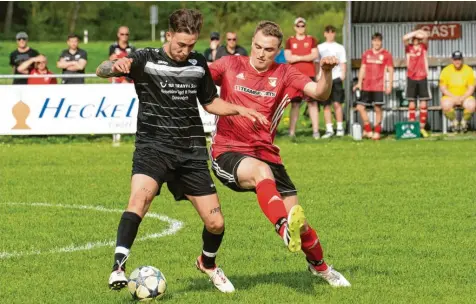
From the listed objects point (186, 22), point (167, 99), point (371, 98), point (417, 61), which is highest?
point (186, 22)

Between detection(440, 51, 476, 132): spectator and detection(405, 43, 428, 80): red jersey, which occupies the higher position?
detection(405, 43, 428, 80): red jersey

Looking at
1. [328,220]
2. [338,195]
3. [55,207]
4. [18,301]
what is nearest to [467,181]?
[338,195]

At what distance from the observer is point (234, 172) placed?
7.77m

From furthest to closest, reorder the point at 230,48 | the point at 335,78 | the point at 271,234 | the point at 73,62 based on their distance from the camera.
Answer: the point at 73,62, the point at 335,78, the point at 230,48, the point at 271,234

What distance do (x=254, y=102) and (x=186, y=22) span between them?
100 centimetres

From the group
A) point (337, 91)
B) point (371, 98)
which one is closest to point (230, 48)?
point (337, 91)

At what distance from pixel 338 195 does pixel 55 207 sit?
3.27 metres

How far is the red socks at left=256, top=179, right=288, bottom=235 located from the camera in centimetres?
723

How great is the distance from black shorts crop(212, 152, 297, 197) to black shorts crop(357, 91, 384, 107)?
44.3 feet

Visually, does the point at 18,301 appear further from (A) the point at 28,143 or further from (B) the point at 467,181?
(A) the point at 28,143

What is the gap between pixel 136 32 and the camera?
6075cm

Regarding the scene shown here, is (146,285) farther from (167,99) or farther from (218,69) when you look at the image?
(218,69)

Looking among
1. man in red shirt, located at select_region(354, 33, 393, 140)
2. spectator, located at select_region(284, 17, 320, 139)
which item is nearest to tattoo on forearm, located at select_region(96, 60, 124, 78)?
spectator, located at select_region(284, 17, 320, 139)

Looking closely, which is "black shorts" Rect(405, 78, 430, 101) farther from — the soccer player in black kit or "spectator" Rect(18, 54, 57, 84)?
the soccer player in black kit
